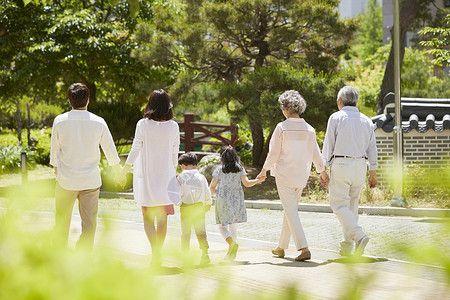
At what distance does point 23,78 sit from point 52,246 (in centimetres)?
2026

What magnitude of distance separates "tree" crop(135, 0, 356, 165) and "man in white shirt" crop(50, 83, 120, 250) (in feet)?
35.3

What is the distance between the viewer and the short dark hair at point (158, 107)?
664cm

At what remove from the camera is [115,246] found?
174 cm

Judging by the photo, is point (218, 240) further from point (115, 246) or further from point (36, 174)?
point (36, 174)

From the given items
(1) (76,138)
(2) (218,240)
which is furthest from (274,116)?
(1) (76,138)

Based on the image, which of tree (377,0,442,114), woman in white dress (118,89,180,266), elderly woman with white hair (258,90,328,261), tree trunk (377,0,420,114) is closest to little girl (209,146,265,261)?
elderly woman with white hair (258,90,328,261)

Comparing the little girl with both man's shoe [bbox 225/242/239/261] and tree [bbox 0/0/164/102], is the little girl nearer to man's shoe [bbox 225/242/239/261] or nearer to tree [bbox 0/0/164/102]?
man's shoe [bbox 225/242/239/261]

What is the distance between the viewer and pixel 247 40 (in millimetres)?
19281

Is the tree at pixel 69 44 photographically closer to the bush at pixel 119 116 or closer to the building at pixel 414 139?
the bush at pixel 119 116

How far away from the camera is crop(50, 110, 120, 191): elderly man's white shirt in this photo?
6.36m

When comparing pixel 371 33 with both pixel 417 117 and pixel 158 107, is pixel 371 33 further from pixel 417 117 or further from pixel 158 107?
pixel 158 107

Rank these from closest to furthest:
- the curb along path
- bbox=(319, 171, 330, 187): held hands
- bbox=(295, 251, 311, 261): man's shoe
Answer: bbox=(295, 251, 311, 261): man's shoe → bbox=(319, 171, 330, 187): held hands → the curb along path

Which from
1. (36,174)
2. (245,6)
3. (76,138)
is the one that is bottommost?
(36,174)

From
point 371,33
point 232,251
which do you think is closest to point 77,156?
point 232,251
